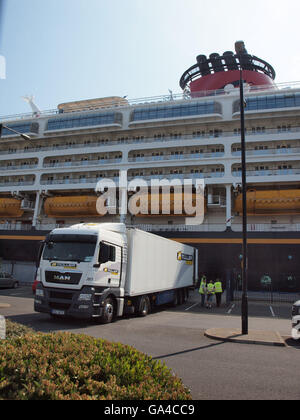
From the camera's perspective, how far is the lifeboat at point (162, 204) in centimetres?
2792

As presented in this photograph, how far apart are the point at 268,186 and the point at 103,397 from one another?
2871 centimetres

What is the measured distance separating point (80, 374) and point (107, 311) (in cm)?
748

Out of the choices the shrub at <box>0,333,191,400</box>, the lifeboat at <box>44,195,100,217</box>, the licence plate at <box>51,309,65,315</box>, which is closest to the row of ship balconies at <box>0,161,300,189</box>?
the lifeboat at <box>44,195,100,217</box>

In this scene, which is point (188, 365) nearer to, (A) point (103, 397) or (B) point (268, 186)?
(A) point (103, 397)

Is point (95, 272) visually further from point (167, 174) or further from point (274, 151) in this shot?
point (274, 151)

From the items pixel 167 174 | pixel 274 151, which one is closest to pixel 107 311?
pixel 167 174

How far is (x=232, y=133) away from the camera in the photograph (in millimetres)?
29766

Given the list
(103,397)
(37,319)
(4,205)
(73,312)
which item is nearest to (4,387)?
(103,397)

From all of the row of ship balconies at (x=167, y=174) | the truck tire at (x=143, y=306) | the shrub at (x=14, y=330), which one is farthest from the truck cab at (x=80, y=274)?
the row of ship balconies at (x=167, y=174)

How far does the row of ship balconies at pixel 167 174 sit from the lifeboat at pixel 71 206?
172 cm

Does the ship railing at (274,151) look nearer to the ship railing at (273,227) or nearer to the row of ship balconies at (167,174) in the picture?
the row of ship balconies at (167,174)

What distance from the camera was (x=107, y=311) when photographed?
10.5 meters

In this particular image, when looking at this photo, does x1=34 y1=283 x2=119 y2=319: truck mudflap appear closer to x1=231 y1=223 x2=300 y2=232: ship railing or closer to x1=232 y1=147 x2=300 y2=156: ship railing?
x1=231 y1=223 x2=300 y2=232: ship railing

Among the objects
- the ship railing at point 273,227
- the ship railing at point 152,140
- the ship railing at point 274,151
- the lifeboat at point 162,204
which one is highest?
the ship railing at point 152,140
